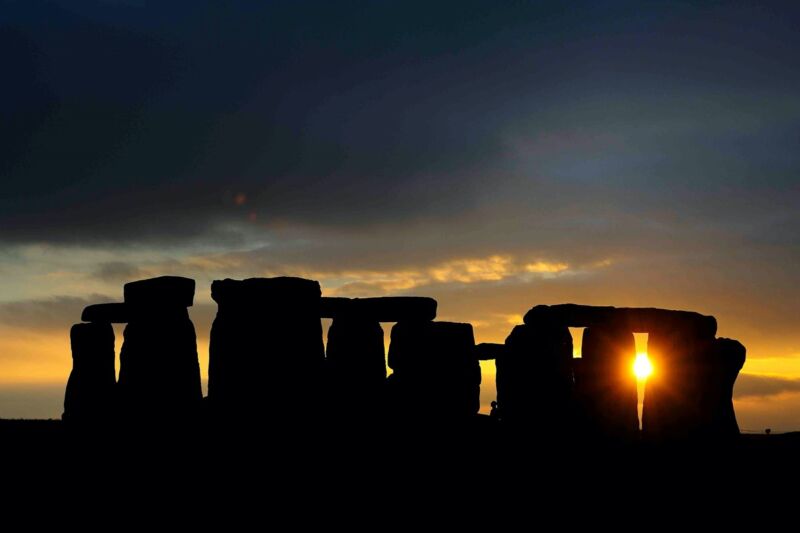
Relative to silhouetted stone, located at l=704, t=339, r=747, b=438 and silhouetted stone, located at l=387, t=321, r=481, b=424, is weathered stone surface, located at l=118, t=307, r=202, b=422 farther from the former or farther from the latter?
silhouetted stone, located at l=704, t=339, r=747, b=438

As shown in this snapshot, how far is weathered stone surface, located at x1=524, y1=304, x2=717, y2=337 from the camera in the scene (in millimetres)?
25500

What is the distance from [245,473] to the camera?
18.3 m

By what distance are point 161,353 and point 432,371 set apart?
5.64 meters

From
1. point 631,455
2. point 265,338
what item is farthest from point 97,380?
point 631,455

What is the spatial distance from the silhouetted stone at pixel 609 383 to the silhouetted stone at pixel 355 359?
5.52m

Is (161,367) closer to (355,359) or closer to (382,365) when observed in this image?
(355,359)

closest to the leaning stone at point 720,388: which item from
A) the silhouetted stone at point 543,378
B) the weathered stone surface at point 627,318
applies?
the weathered stone surface at point 627,318

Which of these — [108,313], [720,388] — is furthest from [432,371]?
[108,313]

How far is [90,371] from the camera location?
2480 centimetres

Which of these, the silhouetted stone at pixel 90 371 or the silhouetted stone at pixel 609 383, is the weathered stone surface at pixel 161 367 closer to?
the silhouetted stone at pixel 90 371

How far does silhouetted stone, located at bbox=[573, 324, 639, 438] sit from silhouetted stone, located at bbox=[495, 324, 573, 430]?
591 millimetres

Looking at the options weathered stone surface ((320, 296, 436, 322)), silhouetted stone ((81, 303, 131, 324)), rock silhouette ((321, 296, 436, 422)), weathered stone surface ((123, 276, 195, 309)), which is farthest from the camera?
silhouetted stone ((81, 303, 131, 324))

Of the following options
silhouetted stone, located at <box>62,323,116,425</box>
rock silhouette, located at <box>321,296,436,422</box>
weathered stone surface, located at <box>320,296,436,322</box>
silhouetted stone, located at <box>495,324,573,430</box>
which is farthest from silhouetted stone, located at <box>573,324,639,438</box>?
silhouetted stone, located at <box>62,323,116,425</box>

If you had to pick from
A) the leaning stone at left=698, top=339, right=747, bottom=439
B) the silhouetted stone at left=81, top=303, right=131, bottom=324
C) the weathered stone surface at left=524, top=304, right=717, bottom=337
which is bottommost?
the leaning stone at left=698, top=339, right=747, bottom=439
